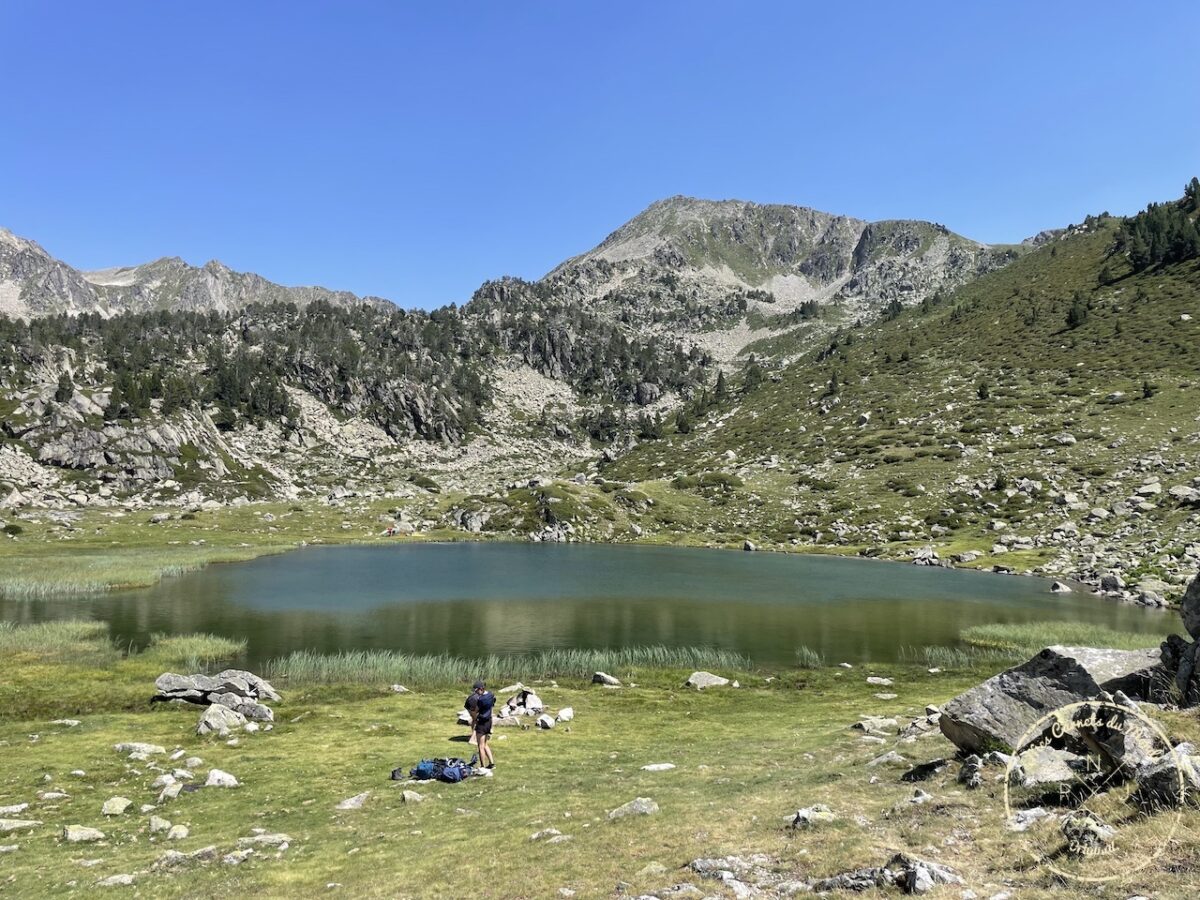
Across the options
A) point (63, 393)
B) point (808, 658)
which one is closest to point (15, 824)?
point (808, 658)

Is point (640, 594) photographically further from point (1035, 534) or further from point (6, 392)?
point (6, 392)

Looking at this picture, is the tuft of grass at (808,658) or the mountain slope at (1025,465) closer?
the tuft of grass at (808,658)

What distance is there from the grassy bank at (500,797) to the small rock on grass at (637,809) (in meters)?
0.38

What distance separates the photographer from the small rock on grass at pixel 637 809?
54.0ft

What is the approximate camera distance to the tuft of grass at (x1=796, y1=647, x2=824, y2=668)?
46.6 meters

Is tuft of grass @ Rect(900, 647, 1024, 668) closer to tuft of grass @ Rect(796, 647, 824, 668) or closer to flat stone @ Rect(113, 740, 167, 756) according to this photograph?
tuft of grass @ Rect(796, 647, 824, 668)

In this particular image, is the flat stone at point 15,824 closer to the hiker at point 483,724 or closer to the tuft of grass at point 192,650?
the hiker at point 483,724

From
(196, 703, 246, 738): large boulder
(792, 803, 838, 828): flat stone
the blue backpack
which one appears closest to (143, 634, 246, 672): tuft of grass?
(196, 703, 246, 738): large boulder

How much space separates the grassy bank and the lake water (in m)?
13.8

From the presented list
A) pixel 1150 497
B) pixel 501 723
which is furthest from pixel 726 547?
pixel 501 723

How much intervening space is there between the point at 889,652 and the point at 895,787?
38525 millimetres

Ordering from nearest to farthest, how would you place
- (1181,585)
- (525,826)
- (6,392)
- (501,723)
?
(525,826), (501,723), (1181,585), (6,392)

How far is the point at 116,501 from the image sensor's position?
525ft

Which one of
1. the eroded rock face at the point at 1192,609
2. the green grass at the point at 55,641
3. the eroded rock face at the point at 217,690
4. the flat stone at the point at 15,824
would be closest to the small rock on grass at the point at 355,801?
the flat stone at the point at 15,824
